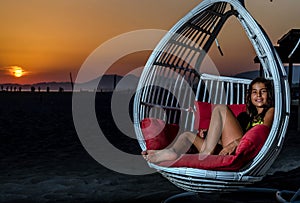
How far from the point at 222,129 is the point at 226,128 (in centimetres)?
3

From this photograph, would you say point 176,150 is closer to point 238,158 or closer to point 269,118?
point 238,158

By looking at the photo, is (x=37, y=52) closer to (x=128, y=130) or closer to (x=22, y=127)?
(x=22, y=127)

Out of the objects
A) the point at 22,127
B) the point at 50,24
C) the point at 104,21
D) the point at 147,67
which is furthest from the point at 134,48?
the point at 22,127

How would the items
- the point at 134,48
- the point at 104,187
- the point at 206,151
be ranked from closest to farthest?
the point at 206,151 → the point at 104,187 → the point at 134,48

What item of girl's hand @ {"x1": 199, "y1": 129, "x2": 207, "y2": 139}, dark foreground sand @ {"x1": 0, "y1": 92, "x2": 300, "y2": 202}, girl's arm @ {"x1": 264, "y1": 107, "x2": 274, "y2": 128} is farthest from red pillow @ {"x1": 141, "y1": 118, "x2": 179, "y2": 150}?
girl's arm @ {"x1": 264, "y1": 107, "x2": 274, "y2": 128}

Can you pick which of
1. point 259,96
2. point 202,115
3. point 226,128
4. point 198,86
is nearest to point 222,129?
point 226,128

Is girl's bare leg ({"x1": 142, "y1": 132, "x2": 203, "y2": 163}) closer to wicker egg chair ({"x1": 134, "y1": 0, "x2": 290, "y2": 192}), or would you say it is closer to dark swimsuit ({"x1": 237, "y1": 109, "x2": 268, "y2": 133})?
wicker egg chair ({"x1": 134, "y1": 0, "x2": 290, "y2": 192})

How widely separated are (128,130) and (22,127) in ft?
6.87

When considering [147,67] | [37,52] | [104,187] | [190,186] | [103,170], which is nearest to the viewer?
[190,186]

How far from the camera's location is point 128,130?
25.5 feet

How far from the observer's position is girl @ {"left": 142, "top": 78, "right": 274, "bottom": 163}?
7.98 ft

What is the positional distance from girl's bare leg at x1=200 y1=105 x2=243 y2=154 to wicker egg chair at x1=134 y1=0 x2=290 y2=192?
0.23 meters

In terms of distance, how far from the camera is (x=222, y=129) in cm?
252

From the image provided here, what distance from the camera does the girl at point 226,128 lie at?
243 centimetres
